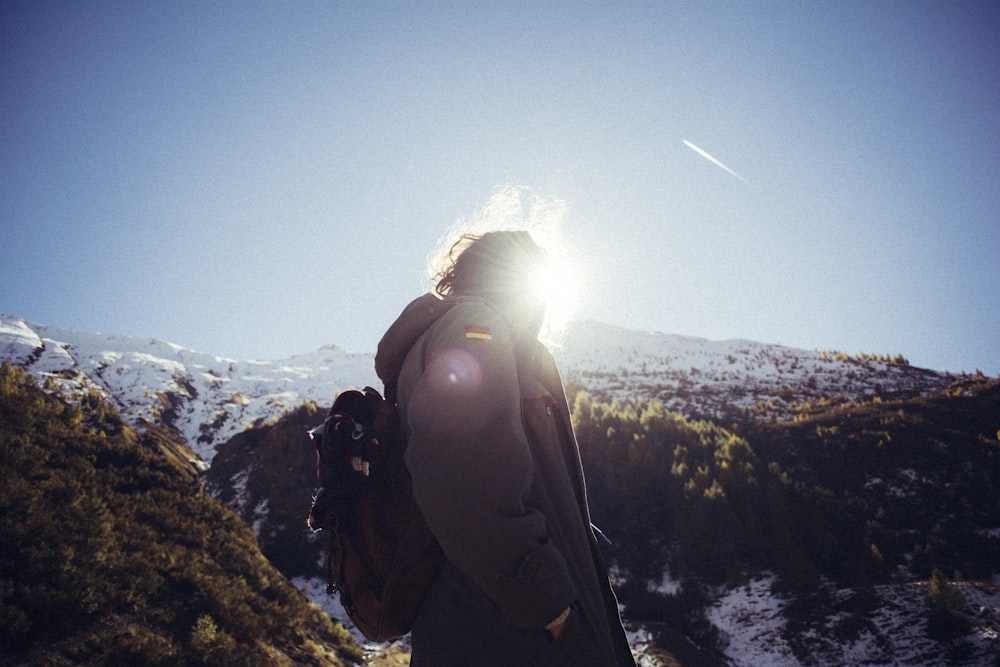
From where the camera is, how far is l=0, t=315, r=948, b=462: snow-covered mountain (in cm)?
3203

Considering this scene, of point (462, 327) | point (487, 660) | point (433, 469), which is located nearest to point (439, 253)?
point (462, 327)

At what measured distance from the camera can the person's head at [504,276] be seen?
6.16 feet

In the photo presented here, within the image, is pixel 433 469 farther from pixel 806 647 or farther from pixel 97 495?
pixel 806 647

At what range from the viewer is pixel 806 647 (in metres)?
8.46

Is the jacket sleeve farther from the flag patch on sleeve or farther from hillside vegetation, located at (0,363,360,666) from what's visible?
hillside vegetation, located at (0,363,360,666)

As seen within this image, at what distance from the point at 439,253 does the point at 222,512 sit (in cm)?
875

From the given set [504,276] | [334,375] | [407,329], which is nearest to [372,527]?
[407,329]

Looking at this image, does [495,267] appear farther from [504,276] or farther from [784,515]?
[784,515]

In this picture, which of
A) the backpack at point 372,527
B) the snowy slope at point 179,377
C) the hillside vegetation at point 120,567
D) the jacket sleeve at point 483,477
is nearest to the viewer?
the jacket sleeve at point 483,477

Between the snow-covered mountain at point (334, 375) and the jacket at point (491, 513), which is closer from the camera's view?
the jacket at point (491, 513)

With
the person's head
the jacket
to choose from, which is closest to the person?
the jacket

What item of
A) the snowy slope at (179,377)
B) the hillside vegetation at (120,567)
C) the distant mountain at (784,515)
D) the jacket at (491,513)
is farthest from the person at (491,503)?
the snowy slope at (179,377)

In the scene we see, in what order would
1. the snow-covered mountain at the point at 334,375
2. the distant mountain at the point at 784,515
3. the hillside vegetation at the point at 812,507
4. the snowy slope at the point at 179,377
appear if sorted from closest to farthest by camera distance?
the distant mountain at the point at 784,515
the hillside vegetation at the point at 812,507
the snow-covered mountain at the point at 334,375
the snowy slope at the point at 179,377

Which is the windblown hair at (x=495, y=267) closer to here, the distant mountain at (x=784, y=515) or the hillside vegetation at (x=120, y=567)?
the distant mountain at (x=784, y=515)
